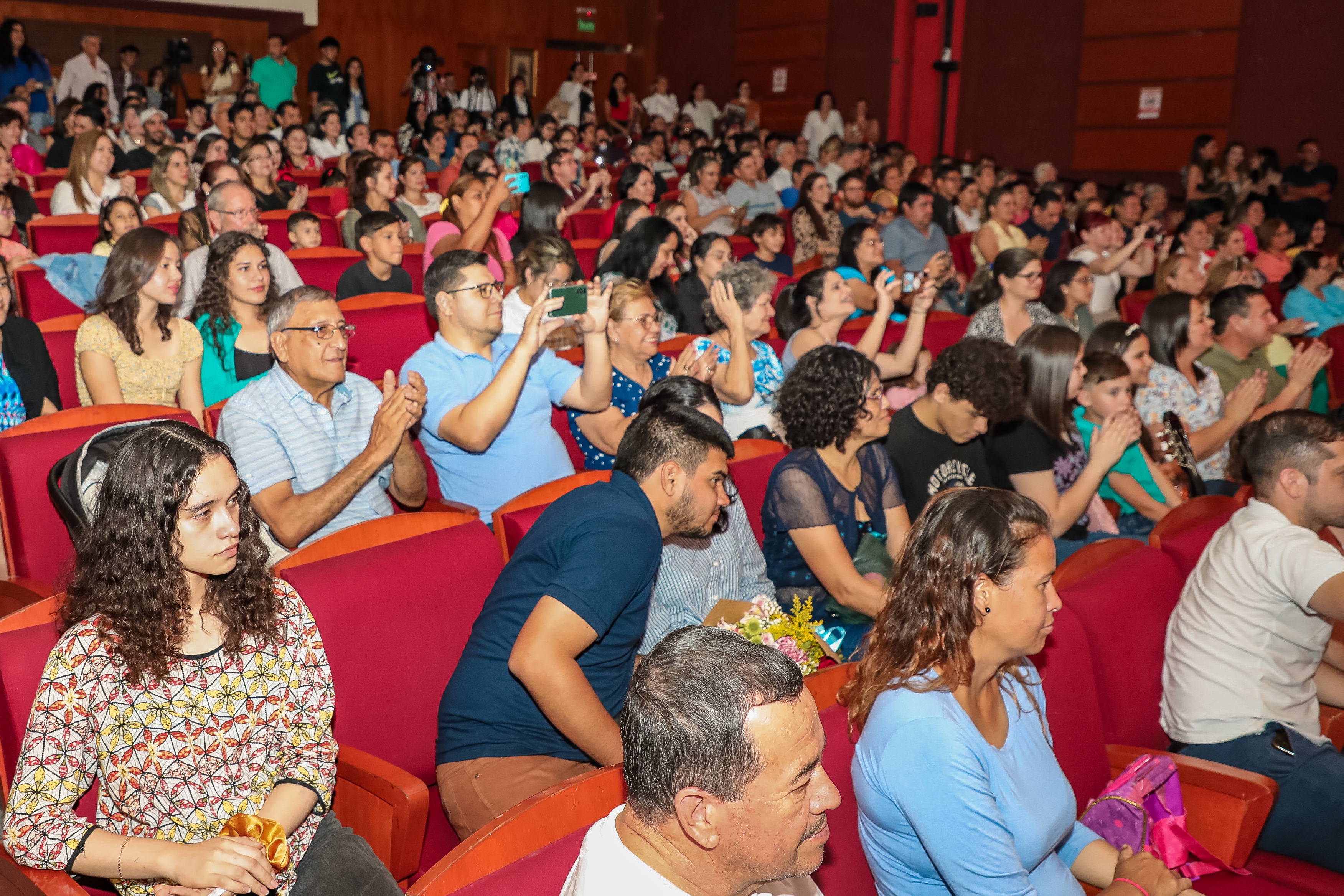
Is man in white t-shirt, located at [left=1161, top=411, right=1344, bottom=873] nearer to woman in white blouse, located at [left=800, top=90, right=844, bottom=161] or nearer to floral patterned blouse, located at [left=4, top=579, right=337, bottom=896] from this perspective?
floral patterned blouse, located at [left=4, top=579, right=337, bottom=896]

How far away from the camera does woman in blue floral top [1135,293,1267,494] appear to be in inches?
145

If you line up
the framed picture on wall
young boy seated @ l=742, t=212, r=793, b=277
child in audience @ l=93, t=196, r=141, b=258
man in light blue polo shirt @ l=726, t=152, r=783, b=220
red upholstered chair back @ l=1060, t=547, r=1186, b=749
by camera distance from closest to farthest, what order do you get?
1. red upholstered chair back @ l=1060, t=547, r=1186, b=749
2. child in audience @ l=93, t=196, r=141, b=258
3. young boy seated @ l=742, t=212, r=793, b=277
4. man in light blue polo shirt @ l=726, t=152, r=783, b=220
5. the framed picture on wall

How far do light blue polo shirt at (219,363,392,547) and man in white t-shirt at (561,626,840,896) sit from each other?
4.54 ft

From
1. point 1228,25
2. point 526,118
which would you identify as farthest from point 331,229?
point 1228,25

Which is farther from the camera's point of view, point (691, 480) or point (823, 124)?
point (823, 124)

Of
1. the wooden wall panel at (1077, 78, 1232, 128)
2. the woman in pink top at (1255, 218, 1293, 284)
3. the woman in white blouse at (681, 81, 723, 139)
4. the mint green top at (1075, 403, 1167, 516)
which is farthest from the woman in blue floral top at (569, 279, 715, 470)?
the woman in white blouse at (681, 81, 723, 139)

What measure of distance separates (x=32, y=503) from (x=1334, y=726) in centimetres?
295

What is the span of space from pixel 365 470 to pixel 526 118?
308 inches

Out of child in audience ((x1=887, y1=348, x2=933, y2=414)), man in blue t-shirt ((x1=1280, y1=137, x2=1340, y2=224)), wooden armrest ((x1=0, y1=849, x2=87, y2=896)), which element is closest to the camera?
wooden armrest ((x1=0, y1=849, x2=87, y2=896))

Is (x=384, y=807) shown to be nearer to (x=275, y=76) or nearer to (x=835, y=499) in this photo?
(x=835, y=499)

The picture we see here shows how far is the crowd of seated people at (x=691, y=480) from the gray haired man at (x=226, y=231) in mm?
20

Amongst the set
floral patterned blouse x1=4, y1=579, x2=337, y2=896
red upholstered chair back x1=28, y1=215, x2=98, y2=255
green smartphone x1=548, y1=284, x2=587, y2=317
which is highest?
red upholstered chair back x1=28, y1=215, x2=98, y2=255

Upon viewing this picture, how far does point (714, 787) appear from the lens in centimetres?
110

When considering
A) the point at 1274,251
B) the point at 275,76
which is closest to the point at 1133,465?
the point at 1274,251
